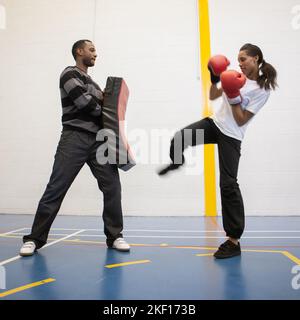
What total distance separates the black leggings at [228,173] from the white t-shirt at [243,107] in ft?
0.15

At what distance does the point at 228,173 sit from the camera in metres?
2.08

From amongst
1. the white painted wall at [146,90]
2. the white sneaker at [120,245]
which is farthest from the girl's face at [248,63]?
the white painted wall at [146,90]

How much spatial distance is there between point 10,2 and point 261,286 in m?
6.03

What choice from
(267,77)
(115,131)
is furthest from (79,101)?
(267,77)

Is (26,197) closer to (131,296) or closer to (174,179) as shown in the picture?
(174,179)

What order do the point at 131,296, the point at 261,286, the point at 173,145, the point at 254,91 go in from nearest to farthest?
the point at 131,296
the point at 261,286
the point at 254,91
the point at 173,145

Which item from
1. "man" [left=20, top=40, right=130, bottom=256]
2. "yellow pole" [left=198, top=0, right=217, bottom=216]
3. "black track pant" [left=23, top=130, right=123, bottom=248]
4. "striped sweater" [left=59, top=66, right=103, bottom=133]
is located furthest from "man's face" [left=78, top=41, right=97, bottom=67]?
"yellow pole" [left=198, top=0, right=217, bottom=216]

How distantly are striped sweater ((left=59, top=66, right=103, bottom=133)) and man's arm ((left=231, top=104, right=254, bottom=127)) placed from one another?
106cm

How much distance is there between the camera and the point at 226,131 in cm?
209

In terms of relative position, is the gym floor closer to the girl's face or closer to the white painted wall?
the girl's face

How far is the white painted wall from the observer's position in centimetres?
457

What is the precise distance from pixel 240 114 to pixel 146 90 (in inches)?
121

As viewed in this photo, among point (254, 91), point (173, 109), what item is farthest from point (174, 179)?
point (254, 91)

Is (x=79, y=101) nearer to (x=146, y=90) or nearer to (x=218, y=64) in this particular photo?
(x=218, y=64)
